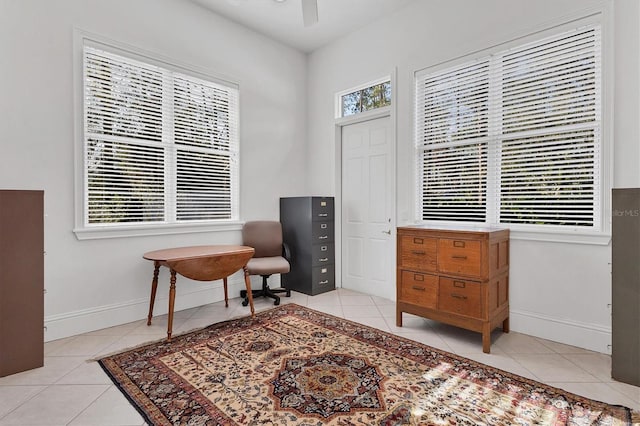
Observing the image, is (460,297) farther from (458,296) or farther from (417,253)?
(417,253)

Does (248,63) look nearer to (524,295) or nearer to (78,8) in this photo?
(78,8)

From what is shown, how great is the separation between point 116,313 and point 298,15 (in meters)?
3.66

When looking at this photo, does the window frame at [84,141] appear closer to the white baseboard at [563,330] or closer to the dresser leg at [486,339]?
the dresser leg at [486,339]

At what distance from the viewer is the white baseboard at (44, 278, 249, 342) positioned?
2.76m

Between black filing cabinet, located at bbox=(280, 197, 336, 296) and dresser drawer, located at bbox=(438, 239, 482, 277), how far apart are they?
5.67ft

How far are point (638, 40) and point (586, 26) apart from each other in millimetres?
368

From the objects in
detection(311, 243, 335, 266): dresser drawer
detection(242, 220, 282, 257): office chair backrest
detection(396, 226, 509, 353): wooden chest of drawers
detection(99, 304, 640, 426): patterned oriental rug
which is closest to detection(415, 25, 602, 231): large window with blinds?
detection(396, 226, 509, 353): wooden chest of drawers

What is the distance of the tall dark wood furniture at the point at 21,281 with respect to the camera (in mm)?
2150

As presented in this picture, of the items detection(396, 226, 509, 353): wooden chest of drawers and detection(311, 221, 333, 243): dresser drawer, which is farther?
detection(311, 221, 333, 243): dresser drawer

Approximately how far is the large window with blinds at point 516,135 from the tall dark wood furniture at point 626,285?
48cm

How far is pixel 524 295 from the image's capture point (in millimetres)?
2857

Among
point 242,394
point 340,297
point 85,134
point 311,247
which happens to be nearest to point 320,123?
point 311,247

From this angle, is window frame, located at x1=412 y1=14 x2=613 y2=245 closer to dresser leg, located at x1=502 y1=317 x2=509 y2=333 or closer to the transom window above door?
dresser leg, located at x1=502 y1=317 x2=509 y2=333

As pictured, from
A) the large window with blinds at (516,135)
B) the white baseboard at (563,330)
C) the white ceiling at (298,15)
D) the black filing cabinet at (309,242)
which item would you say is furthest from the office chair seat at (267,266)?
the white ceiling at (298,15)
